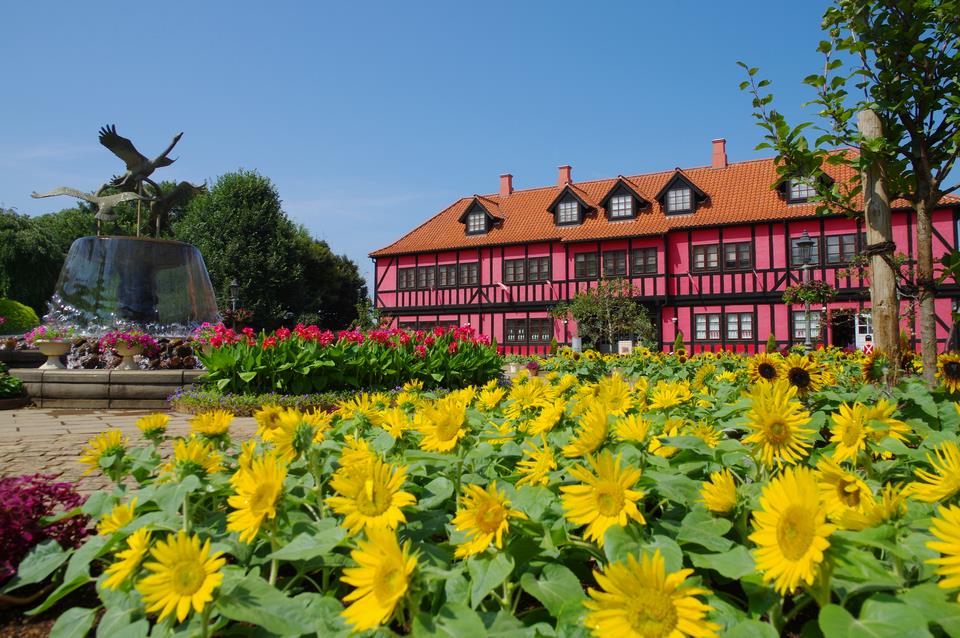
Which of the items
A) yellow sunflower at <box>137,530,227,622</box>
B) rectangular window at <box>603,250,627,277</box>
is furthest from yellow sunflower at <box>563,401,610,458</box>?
rectangular window at <box>603,250,627,277</box>

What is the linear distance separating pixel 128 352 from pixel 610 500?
10956 millimetres

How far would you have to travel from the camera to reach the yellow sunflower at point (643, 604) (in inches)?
31.8

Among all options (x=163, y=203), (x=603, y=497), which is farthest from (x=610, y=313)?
(x=603, y=497)

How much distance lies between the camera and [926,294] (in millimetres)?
2947

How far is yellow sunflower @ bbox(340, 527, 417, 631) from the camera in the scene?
2.85ft

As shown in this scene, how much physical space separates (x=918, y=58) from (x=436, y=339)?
24.5 feet

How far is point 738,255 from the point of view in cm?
2248

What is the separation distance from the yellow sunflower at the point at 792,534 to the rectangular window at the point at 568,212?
2577cm

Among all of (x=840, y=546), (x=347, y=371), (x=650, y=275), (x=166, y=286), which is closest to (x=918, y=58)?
(x=840, y=546)

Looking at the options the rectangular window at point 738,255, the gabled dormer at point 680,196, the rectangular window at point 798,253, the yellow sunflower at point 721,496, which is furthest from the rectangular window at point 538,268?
the yellow sunflower at point 721,496

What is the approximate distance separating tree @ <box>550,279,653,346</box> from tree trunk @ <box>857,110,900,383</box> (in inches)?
751

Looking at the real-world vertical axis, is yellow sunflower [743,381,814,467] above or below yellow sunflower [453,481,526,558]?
above

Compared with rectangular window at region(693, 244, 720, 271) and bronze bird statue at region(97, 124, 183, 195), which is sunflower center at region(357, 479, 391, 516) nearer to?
bronze bird statue at region(97, 124, 183, 195)

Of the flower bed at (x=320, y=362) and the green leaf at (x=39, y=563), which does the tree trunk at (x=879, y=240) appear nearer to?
the green leaf at (x=39, y=563)
